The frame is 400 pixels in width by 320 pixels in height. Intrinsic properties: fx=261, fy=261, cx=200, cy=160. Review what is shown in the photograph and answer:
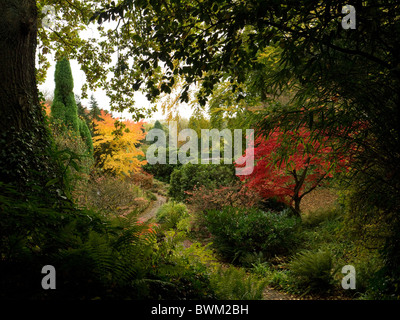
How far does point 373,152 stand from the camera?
320 cm

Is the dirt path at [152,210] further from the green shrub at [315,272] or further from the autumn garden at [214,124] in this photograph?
the green shrub at [315,272]

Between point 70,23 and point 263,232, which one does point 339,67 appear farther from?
point 70,23

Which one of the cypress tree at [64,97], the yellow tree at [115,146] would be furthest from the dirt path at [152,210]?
the cypress tree at [64,97]

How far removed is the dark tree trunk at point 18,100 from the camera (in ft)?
7.34

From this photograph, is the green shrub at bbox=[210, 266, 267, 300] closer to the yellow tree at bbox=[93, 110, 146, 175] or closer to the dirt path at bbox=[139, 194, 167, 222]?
the dirt path at bbox=[139, 194, 167, 222]

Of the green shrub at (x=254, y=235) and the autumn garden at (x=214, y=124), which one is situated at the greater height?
the autumn garden at (x=214, y=124)

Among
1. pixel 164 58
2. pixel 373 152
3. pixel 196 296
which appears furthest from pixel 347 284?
pixel 164 58

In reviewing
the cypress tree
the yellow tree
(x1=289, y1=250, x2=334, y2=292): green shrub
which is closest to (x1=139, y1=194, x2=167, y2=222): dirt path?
the yellow tree

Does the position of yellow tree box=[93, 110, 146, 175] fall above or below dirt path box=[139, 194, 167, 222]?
above

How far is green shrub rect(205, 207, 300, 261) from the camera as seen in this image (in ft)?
18.6

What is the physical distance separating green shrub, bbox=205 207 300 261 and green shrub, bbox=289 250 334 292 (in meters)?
1.27

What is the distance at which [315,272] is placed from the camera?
13.4 feet

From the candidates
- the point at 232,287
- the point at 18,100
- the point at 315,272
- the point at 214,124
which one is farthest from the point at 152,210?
the point at 18,100

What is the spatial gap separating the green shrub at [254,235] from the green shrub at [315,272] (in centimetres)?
127
